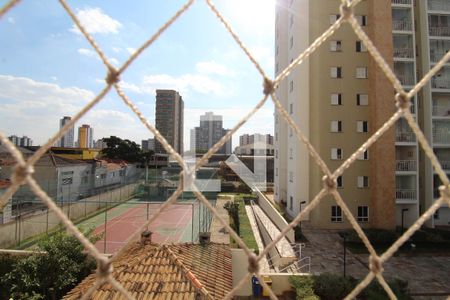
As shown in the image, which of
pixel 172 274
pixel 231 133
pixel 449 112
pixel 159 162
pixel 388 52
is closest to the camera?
pixel 231 133

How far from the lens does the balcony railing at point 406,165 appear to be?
11.8 metres

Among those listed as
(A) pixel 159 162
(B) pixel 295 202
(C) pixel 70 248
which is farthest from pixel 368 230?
(A) pixel 159 162

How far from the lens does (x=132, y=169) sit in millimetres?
23656

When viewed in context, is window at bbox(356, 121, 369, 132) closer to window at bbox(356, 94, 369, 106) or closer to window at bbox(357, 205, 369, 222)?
window at bbox(356, 94, 369, 106)

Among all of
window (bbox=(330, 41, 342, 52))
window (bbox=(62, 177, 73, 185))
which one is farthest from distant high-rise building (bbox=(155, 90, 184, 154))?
window (bbox=(330, 41, 342, 52))

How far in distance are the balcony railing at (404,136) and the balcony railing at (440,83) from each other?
2.63 meters

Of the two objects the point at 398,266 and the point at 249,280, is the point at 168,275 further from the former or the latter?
the point at 398,266

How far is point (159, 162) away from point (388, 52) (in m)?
26.3

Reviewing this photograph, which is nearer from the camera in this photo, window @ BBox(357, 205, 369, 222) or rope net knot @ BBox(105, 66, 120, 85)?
rope net knot @ BBox(105, 66, 120, 85)

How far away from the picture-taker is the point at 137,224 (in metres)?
13.4

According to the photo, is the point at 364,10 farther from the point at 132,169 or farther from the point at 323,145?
the point at 132,169

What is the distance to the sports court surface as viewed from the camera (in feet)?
35.6

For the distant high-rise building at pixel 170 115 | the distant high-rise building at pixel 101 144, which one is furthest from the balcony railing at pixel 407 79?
the distant high-rise building at pixel 101 144

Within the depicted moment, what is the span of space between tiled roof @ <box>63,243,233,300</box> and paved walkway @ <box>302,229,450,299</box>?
13.4ft
